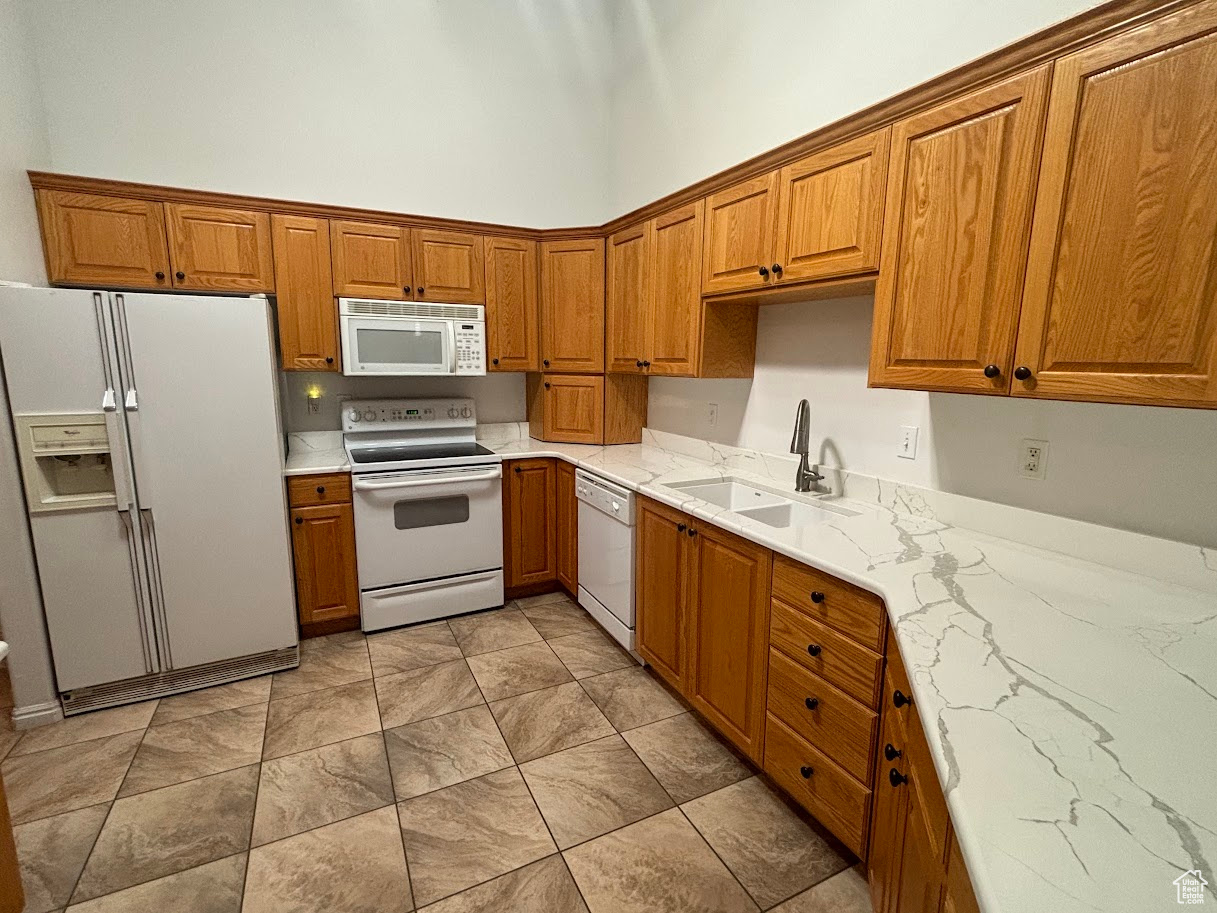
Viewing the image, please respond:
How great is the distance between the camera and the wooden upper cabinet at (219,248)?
2.59m

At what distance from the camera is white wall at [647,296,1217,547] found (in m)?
1.34

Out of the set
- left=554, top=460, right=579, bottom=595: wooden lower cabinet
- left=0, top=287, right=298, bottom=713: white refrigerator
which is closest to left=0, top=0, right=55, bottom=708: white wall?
left=0, top=287, right=298, bottom=713: white refrigerator

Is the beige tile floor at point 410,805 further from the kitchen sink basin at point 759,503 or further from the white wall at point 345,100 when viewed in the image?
the white wall at point 345,100

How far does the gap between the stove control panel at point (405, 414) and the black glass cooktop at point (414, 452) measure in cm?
13

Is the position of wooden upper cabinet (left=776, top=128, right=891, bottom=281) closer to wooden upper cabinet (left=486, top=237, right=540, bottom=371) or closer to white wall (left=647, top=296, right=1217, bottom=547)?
white wall (left=647, top=296, right=1217, bottom=547)

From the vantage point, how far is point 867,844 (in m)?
1.49

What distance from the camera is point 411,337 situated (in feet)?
9.96

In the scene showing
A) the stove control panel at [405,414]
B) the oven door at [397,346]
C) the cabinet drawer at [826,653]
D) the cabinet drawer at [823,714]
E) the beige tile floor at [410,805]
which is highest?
the oven door at [397,346]

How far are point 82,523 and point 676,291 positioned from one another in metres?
2.68

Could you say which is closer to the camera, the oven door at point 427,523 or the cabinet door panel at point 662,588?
the cabinet door panel at point 662,588

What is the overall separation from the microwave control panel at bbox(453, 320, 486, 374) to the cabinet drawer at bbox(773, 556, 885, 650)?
215 cm

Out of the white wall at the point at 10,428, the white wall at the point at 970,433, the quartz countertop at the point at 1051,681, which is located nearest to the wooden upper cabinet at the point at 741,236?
the white wall at the point at 970,433

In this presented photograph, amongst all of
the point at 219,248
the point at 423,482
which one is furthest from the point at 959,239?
the point at 219,248

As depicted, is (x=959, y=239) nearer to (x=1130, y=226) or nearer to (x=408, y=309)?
(x=1130, y=226)
